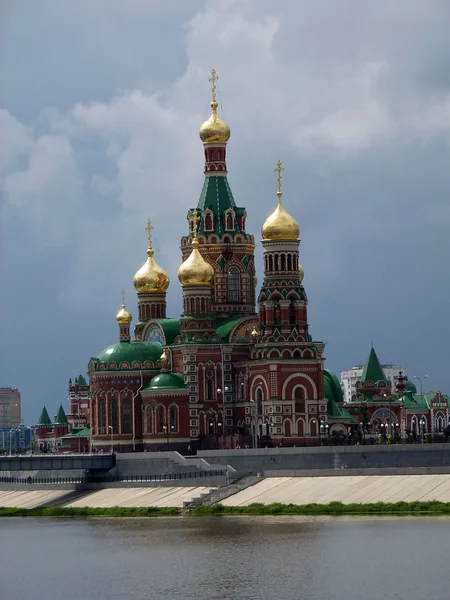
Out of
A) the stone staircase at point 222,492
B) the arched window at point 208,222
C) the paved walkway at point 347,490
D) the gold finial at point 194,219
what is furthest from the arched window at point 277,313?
the paved walkway at point 347,490

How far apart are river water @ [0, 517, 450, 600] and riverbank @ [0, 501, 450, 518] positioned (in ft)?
6.65

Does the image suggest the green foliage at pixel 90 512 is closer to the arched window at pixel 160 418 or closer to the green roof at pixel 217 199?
the arched window at pixel 160 418

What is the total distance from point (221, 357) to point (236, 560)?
42720mm

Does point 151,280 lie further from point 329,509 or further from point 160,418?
point 329,509

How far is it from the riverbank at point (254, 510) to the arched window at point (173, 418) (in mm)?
12650

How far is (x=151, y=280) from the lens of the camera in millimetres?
116938

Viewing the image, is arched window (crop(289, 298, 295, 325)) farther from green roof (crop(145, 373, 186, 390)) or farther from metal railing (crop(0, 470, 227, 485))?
metal railing (crop(0, 470, 227, 485))

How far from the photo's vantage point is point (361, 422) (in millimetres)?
122125

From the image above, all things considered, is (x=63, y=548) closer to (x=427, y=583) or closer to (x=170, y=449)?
(x=427, y=583)

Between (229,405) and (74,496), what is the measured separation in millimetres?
13295

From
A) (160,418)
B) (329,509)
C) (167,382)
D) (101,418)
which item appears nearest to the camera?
(329,509)

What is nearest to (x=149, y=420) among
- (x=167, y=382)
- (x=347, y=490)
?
(x=167, y=382)

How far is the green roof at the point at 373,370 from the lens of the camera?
128m

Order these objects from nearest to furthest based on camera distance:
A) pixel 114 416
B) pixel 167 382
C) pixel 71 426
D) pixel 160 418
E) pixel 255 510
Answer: pixel 255 510 < pixel 160 418 < pixel 167 382 < pixel 114 416 < pixel 71 426
